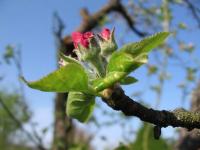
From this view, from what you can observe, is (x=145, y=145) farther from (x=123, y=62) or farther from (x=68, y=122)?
(x=68, y=122)

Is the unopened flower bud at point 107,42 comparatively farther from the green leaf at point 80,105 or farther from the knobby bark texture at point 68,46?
the knobby bark texture at point 68,46

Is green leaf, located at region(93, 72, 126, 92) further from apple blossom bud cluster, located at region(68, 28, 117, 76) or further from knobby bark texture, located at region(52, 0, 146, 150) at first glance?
knobby bark texture, located at region(52, 0, 146, 150)

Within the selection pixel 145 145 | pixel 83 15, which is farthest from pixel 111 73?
pixel 83 15

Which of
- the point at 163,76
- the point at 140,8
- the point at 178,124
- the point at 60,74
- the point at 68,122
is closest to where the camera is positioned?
the point at 60,74

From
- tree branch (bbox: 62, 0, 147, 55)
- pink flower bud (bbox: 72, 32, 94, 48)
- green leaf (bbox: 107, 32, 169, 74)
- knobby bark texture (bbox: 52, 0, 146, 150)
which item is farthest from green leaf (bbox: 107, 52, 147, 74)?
tree branch (bbox: 62, 0, 147, 55)

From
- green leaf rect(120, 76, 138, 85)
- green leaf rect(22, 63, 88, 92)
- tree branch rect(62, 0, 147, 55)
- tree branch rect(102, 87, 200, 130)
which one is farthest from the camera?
tree branch rect(62, 0, 147, 55)

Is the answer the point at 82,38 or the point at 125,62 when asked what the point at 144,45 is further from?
the point at 82,38
